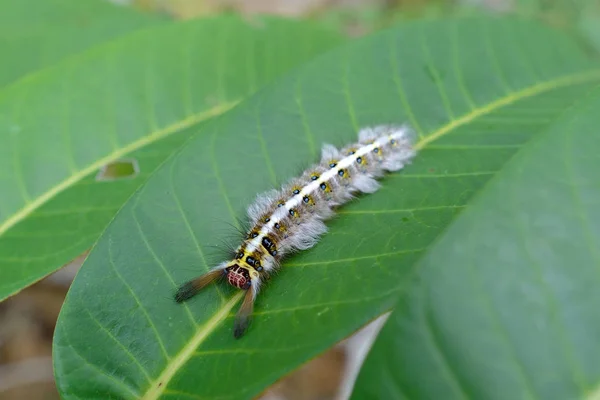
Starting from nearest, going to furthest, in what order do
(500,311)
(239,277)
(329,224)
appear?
1. (500,311)
2. (239,277)
3. (329,224)

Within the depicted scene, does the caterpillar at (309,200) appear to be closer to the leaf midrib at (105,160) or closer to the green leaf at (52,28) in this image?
the leaf midrib at (105,160)

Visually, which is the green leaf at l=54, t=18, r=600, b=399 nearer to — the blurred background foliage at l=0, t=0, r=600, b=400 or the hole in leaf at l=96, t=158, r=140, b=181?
the hole in leaf at l=96, t=158, r=140, b=181

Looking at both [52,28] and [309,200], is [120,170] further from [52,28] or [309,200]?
[52,28]

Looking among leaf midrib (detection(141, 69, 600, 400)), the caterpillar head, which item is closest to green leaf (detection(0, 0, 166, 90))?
the caterpillar head

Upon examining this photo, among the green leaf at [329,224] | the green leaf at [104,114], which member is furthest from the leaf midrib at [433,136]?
the green leaf at [104,114]

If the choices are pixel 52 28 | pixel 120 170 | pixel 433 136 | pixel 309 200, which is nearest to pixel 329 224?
pixel 309 200

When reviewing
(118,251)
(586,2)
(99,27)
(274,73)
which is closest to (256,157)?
(118,251)

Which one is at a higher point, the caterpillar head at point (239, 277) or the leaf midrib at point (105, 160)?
the leaf midrib at point (105, 160)
